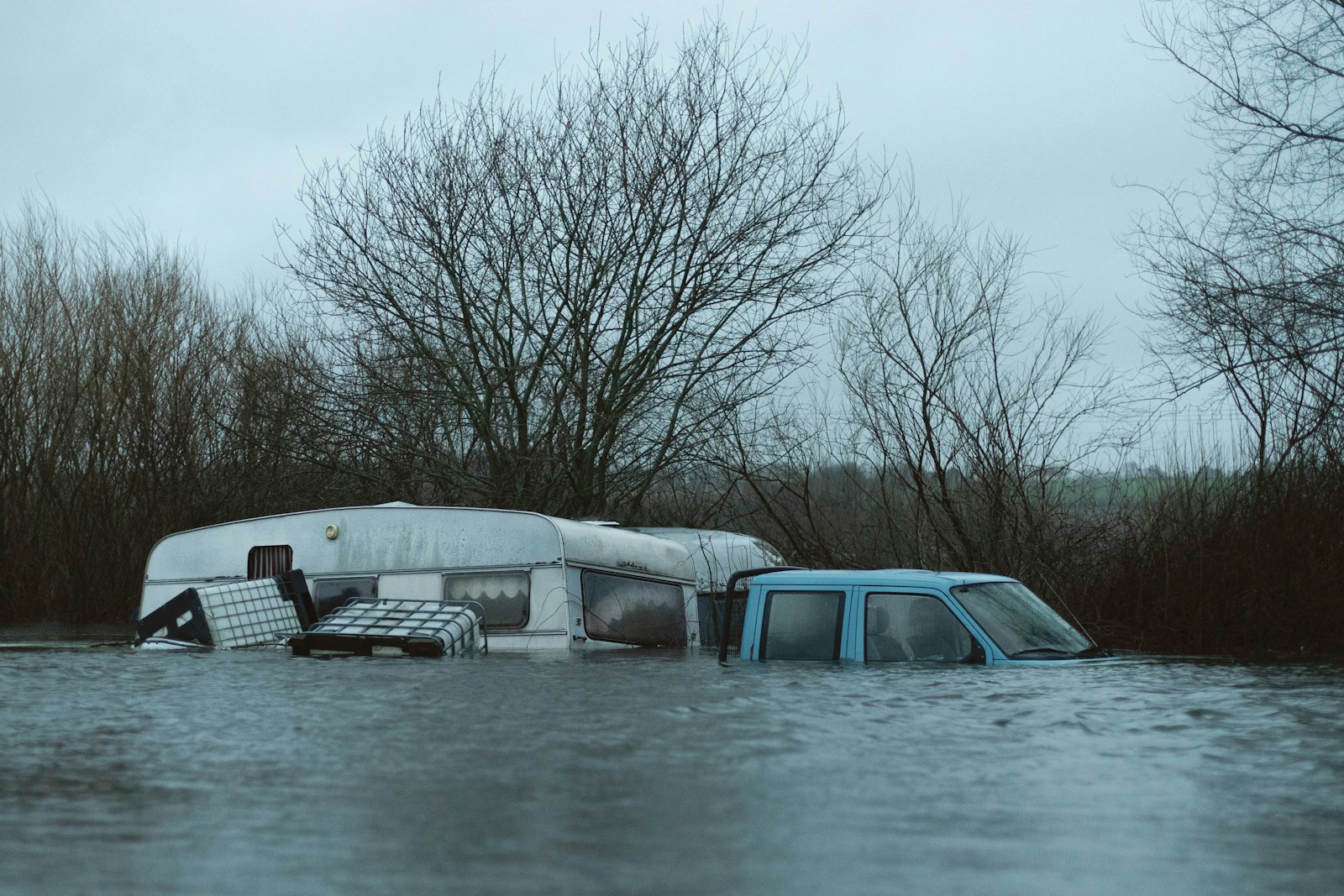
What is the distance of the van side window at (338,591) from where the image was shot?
14.3m

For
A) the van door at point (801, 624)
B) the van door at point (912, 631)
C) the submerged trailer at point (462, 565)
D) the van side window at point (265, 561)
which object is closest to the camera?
the van door at point (912, 631)

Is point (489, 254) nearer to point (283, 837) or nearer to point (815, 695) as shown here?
point (815, 695)

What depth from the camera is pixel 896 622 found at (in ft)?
34.7

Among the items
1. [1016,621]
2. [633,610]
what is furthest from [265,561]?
[1016,621]

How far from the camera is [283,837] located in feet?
15.0

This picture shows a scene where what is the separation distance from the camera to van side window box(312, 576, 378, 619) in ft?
46.8

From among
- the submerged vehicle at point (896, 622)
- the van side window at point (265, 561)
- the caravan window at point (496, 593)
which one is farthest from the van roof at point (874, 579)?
the van side window at point (265, 561)

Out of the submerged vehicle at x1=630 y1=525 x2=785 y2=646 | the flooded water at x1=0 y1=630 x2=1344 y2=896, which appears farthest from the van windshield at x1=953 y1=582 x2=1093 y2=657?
the submerged vehicle at x1=630 y1=525 x2=785 y2=646

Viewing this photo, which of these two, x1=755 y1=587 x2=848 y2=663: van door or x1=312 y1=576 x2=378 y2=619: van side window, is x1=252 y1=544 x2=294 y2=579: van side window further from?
x1=755 y1=587 x2=848 y2=663: van door

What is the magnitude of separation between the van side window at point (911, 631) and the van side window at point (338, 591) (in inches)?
230

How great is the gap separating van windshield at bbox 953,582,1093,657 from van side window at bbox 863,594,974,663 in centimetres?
19

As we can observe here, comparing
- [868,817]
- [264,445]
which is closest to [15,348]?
[264,445]

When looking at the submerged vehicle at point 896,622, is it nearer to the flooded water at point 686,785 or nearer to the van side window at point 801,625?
the van side window at point 801,625

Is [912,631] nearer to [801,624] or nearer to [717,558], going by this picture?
[801,624]
